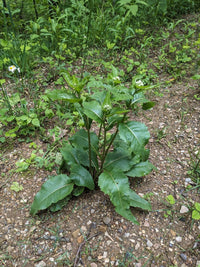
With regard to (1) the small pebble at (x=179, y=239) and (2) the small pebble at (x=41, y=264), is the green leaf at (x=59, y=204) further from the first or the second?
(1) the small pebble at (x=179, y=239)

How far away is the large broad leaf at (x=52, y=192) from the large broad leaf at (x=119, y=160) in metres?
0.41

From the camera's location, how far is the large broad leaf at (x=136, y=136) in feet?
5.58

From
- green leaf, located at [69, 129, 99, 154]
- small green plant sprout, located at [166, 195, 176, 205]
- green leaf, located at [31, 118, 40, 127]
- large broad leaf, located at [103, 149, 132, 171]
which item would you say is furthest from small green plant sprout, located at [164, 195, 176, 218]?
green leaf, located at [31, 118, 40, 127]

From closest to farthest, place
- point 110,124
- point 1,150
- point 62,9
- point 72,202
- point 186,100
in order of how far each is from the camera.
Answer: point 110,124 → point 72,202 → point 1,150 → point 186,100 → point 62,9

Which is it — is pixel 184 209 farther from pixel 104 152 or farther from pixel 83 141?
pixel 83 141

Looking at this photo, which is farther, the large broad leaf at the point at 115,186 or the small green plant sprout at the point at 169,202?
the small green plant sprout at the point at 169,202

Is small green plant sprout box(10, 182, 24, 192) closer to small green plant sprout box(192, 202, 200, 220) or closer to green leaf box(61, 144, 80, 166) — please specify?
green leaf box(61, 144, 80, 166)

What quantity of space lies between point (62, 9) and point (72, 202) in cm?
402

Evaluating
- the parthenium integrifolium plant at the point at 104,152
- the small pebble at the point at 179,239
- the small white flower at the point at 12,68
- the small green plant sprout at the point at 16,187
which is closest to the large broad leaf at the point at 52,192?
the parthenium integrifolium plant at the point at 104,152

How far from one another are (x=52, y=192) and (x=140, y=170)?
35.1 inches

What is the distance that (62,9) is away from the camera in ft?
14.9

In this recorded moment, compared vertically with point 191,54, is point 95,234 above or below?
below

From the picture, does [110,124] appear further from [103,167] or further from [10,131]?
[10,131]

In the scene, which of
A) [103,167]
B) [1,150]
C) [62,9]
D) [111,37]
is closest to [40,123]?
[1,150]
